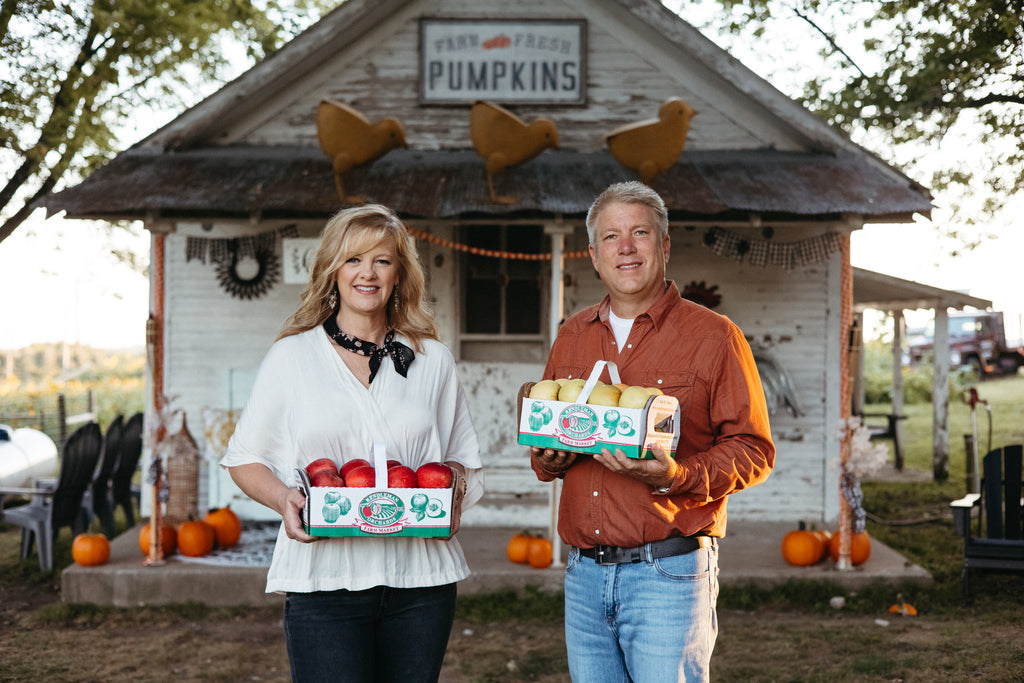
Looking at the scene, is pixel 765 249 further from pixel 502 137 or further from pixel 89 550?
pixel 89 550

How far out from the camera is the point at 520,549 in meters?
6.96

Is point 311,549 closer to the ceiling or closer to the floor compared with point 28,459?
closer to the ceiling

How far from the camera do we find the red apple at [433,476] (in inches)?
97.7

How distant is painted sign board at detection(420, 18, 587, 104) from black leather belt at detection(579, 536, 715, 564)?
662 cm

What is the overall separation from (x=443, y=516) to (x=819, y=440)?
6.81 meters

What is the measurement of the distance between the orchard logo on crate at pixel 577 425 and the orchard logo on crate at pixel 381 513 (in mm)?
489

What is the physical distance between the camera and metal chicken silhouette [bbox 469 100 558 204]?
6879 mm

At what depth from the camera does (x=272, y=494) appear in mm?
2510

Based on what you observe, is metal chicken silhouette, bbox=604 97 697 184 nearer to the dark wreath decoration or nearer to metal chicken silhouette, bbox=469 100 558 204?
metal chicken silhouette, bbox=469 100 558 204

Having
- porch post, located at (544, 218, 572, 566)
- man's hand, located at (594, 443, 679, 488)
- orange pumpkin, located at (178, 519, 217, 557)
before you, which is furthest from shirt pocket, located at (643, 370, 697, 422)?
orange pumpkin, located at (178, 519, 217, 557)

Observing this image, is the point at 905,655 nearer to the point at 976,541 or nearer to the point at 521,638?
the point at 976,541

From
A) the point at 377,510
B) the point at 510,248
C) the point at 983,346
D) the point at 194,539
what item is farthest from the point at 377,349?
the point at 983,346

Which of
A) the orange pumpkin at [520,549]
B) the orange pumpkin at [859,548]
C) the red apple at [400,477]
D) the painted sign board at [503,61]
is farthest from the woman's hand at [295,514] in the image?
the painted sign board at [503,61]

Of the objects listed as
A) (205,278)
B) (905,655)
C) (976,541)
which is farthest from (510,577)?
(205,278)
